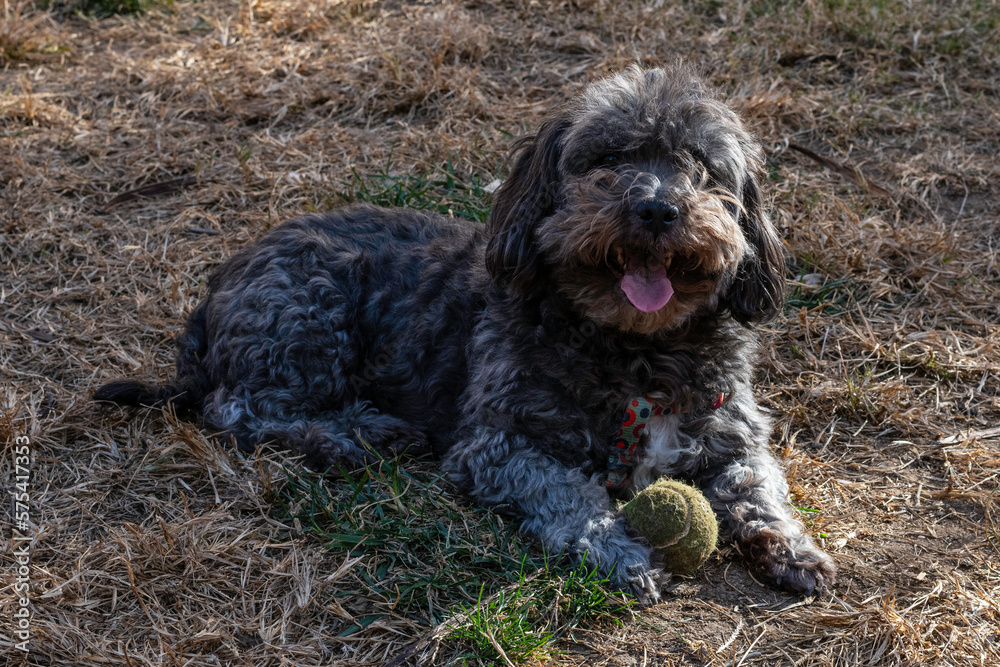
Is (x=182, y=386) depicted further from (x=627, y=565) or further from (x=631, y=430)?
(x=627, y=565)

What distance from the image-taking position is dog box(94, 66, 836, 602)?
3.47 metres

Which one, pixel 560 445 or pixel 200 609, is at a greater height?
pixel 560 445

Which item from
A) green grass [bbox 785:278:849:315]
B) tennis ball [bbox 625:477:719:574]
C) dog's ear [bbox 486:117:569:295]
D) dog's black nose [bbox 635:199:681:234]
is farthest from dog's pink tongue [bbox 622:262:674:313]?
green grass [bbox 785:278:849:315]

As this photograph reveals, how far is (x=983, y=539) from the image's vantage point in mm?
3768

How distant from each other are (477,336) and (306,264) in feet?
3.32

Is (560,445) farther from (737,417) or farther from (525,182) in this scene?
(525,182)

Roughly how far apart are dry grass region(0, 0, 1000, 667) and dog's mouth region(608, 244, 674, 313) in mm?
1076

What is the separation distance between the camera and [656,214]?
10.8 feet

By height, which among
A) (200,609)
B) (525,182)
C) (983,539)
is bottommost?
(200,609)

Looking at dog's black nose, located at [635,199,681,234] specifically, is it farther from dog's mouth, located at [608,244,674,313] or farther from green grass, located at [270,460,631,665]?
green grass, located at [270,460,631,665]

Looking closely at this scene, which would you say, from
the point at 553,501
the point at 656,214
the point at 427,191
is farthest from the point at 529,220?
the point at 427,191

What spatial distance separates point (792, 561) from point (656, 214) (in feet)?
4.62

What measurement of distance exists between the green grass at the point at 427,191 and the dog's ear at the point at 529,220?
1904 millimetres

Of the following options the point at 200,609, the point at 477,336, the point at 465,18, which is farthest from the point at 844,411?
the point at 465,18
